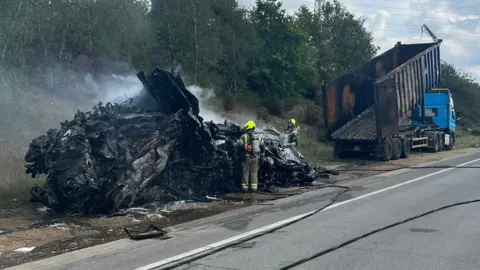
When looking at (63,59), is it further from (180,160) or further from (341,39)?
(341,39)

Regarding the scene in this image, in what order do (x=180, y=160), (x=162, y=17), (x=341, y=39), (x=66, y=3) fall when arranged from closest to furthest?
(x=180, y=160)
(x=66, y=3)
(x=162, y=17)
(x=341, y=39)

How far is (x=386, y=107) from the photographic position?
19.9 meters

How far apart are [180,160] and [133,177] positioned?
180 centimetres

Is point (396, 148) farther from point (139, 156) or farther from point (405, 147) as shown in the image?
point (139, 156)

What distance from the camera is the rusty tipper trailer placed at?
20125 millimetres

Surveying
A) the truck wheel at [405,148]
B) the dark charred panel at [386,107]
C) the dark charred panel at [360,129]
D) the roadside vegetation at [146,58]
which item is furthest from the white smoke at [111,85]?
the truck wheel at [405,148]

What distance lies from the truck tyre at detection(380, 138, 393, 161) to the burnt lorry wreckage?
8080 mm

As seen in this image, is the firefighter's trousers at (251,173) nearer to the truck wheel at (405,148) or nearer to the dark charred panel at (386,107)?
the dark charred panel at (386,107)

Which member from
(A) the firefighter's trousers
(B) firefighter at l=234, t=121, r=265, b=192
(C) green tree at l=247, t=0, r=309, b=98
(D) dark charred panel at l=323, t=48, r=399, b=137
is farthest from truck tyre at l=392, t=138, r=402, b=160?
(C) green tree at l=247, t=0, r=309, b=98

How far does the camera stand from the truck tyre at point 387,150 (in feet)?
67.2

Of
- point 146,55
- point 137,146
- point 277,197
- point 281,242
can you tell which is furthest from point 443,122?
point 281,242

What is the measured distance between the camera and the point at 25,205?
10609 millimetres

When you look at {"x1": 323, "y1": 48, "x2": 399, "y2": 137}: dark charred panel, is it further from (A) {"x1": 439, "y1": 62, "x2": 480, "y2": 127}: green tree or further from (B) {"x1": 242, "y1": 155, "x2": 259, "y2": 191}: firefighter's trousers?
(A) {"x1": 439, "y1": 62, "x2": 480, "y2": 127}: green tree

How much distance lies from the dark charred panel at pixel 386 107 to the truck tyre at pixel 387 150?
14.7 inches
